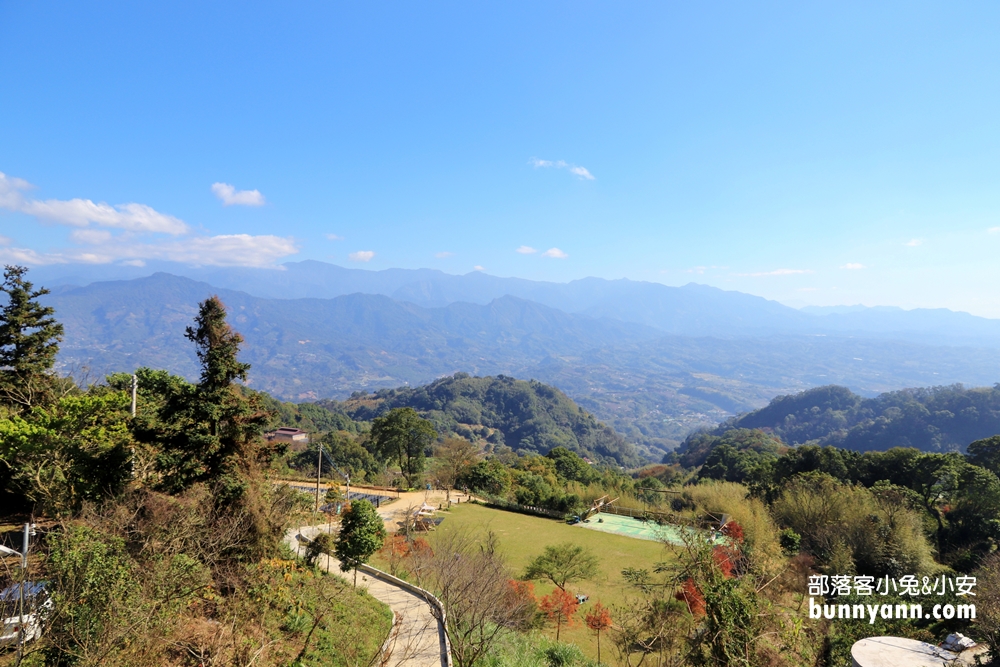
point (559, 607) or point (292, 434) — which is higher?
point (559, 607)

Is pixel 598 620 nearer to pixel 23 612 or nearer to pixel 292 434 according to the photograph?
pixel 23 612

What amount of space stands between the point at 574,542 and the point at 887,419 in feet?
366

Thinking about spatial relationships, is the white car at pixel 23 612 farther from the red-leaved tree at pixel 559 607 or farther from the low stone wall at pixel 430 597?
the red-leaved tree at pixel 559 607

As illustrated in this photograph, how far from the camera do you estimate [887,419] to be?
10119 centimetres

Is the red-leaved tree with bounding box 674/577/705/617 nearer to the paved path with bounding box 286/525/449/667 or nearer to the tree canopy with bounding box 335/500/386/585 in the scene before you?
the paved path with bounding box 286/525/449/667

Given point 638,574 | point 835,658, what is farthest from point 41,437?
point 835,658

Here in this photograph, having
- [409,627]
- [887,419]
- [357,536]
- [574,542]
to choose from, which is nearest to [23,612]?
[357,536]

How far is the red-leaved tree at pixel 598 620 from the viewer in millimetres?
13062

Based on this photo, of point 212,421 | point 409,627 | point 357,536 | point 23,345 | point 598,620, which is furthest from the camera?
point 23,345

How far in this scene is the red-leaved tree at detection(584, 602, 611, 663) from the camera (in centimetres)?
1306

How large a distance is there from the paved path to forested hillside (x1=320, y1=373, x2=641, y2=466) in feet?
261

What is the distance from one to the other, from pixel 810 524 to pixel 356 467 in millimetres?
35436

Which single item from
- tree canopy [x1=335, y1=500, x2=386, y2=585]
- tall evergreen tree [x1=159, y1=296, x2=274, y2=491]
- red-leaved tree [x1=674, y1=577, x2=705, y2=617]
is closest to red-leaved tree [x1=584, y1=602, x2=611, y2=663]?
red-leaved tree [x1=674, y1=577, x2=705, y2=617]

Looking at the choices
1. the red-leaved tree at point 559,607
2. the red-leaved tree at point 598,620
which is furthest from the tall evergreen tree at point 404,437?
the red-leaved tree at point 598,620
